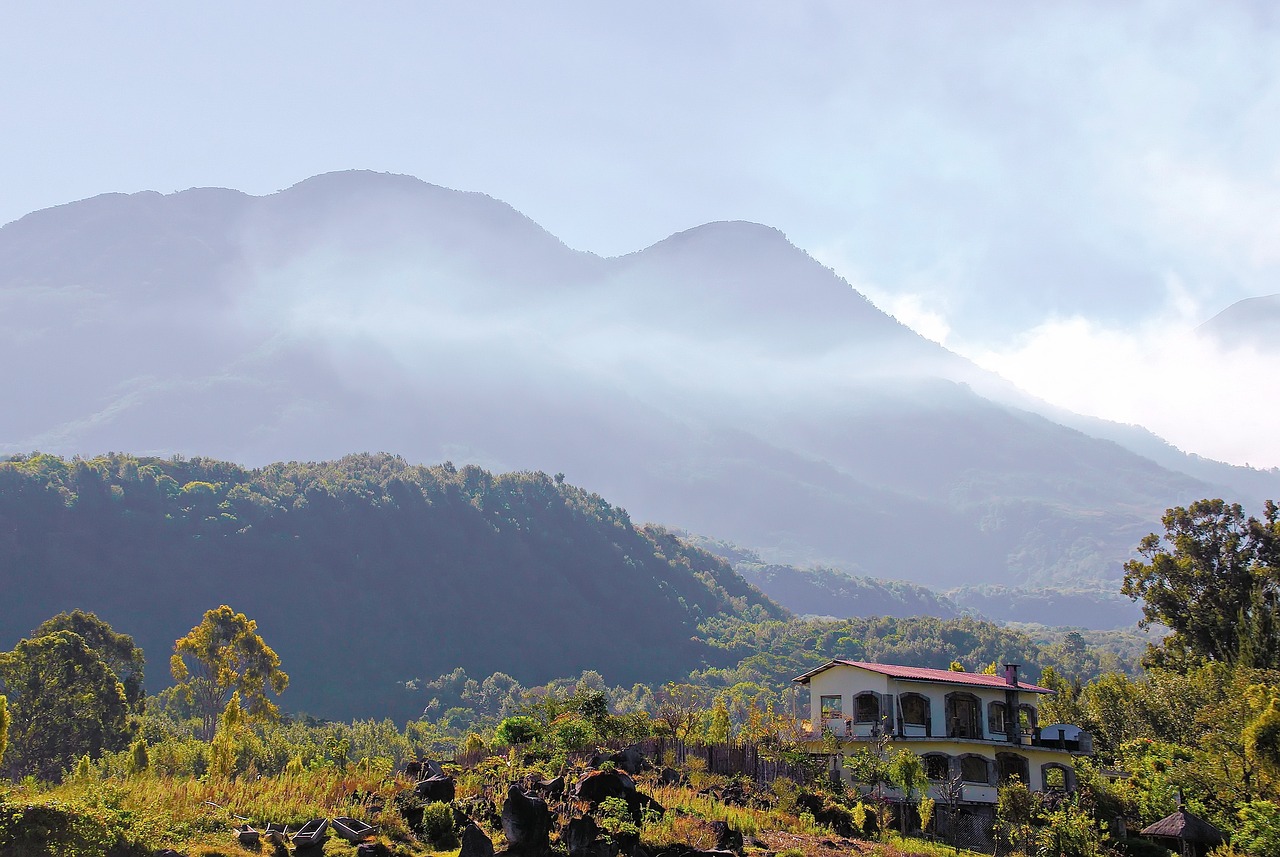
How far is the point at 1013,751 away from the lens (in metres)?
45.8

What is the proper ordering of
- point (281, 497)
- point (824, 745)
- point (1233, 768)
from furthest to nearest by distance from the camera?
point (281, 497) → point (824, 745) → point (1233, 768)

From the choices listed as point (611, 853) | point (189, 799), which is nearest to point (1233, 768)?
point (611, 853)

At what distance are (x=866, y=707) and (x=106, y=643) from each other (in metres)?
40.6

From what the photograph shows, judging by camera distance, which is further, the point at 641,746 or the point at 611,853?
the point at 641,746

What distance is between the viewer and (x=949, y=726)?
1809 inches

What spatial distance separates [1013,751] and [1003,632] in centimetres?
10405

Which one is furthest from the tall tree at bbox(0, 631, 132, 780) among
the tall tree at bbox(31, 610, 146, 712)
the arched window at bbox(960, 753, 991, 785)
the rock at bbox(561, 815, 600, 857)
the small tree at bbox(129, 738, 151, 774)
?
the arched window at bbox(960, 753, 991, 785)

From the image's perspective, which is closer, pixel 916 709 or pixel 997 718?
pixel 916 709

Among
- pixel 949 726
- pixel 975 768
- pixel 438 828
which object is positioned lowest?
pixel 975 768

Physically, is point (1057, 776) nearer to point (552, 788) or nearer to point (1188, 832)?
point (1188, 832)

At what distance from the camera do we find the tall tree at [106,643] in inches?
2084

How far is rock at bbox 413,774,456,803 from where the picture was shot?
2409 centimetres

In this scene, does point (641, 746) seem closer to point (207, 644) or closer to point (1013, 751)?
point (1013, 751)

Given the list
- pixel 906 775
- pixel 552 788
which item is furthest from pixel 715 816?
pixel 906 775
